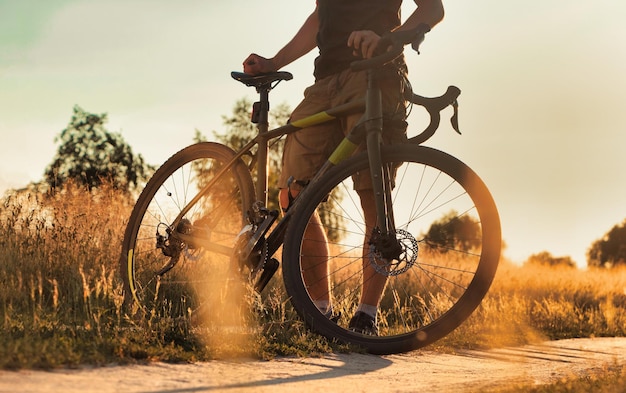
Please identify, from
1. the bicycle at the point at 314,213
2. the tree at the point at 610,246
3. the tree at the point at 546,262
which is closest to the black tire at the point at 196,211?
the bicycle at the point at 314,213

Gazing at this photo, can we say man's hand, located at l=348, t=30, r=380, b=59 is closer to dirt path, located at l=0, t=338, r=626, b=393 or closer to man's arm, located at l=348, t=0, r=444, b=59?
man's arm, located at l=348, t=0, r=444, b=59

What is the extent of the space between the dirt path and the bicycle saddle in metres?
1.71

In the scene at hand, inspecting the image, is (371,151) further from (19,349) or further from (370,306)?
(19,349)

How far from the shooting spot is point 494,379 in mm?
3816

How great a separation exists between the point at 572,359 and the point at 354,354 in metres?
1.96

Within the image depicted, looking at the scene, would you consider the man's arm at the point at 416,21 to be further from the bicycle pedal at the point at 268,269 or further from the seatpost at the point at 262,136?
the bicycle pedal at the point at 268,269

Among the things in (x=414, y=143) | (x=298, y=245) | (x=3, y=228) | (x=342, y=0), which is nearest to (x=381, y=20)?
(x=342, y=0)

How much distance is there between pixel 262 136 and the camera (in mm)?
4684

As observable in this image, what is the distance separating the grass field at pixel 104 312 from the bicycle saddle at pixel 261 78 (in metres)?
1.30

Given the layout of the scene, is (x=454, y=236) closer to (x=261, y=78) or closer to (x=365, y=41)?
(x=365, y=41)

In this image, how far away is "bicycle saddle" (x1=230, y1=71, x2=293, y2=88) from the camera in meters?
4.68

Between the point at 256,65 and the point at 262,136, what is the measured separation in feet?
1.48


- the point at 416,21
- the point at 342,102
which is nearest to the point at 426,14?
the point at 416,21

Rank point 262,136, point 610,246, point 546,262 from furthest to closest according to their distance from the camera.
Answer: point 610,246 → point 546,262 → point 262,136
